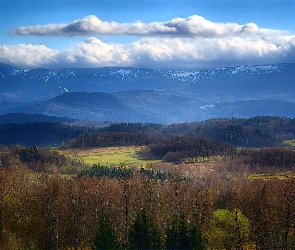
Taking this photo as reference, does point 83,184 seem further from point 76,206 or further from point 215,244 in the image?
point 215,244

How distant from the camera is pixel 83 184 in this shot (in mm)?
99500

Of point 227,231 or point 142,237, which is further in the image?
point 227,231

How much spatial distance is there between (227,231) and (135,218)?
16.5 meters

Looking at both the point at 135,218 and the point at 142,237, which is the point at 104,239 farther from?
the point at 135,218

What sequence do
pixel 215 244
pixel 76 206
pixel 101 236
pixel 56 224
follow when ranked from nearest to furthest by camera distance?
pixel 101 236 → pixel 215 244 → pixel 56 224 → pixel 76 206

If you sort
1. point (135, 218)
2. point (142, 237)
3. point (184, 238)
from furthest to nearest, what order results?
1. point (135, 218)
2. point (142, 237)
3. point (184, 238)

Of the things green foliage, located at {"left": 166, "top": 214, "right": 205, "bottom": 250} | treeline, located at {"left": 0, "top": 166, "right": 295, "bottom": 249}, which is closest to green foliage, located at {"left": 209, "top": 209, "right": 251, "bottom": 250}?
treeline, located at {"left": 0, "top": 166, "right": 295, "bottom": 249}

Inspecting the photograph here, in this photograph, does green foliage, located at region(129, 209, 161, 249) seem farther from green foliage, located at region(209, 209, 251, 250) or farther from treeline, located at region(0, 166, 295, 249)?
green foliage, located at region(209, 209, 251, 250)

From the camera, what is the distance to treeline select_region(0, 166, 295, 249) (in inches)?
2499

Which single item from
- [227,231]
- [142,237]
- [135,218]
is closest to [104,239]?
[142,237]

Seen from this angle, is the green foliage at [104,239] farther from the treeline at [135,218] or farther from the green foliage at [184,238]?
the green foliage at [184,238]

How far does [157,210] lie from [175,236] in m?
28.4

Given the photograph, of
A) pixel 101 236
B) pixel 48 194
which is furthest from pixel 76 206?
pixel 101 236

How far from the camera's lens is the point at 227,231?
238 feet
